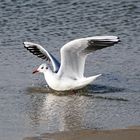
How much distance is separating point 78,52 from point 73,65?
242 mm

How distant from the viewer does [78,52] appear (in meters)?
11.1

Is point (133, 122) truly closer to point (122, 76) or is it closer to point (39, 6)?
point (122, 76)

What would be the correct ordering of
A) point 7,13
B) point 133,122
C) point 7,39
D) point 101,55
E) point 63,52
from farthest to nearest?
point 7,13 < point 7,39 < point 101,55 < point 63,52 < point 133,122

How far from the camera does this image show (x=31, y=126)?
28.4 feet

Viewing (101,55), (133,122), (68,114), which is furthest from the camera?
(101,55)

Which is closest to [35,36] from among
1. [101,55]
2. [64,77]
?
[101,55]

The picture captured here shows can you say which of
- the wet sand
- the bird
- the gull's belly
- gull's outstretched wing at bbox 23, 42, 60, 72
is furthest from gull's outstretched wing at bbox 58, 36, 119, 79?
the wet sand

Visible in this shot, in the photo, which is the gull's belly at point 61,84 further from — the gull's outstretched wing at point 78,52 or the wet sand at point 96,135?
the wet sand at point 96,135

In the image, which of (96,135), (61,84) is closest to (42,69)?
(61,84)

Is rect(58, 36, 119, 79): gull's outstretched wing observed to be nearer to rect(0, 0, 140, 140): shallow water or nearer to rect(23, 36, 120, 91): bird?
rect(23, 36, 120, 91): bird

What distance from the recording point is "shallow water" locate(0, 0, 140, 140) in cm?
892

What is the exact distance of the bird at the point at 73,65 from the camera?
35.7 feet

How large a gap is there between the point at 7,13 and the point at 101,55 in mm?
4443

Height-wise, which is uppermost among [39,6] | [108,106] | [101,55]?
[108,106]
